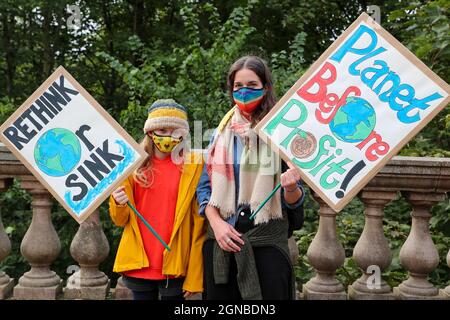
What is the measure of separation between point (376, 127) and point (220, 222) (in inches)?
34.9

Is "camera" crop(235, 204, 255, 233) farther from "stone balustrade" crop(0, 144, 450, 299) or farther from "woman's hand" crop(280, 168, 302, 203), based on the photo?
"stone balustrade" crop(0, 144, 450, 299)

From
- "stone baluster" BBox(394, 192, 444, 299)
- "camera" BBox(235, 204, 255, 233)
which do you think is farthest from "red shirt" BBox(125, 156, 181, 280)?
"stone baluster" BBox(394, 192, 444, 299)

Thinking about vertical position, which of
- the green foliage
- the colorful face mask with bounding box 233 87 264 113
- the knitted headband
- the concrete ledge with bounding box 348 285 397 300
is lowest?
the concrete ledge with bounding box 348 285 397 300

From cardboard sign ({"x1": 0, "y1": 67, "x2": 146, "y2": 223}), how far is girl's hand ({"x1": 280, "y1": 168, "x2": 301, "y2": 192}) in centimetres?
80

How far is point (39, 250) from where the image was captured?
3295 millimetres

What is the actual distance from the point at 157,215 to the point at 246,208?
0.49 m

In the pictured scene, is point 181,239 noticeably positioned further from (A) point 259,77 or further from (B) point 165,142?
(A) point 259,77

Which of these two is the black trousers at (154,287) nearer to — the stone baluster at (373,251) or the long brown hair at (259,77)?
the long brown hair at (259,77)

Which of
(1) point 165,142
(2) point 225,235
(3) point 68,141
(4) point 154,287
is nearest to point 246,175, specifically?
(2) point 225,235

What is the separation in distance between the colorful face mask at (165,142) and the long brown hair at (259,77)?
1.25 feet

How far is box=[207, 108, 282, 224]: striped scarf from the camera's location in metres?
2.55

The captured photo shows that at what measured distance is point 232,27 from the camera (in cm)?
629

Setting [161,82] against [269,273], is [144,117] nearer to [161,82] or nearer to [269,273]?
[161,82]

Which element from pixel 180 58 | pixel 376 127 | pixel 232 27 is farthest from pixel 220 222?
pixel 180 58
